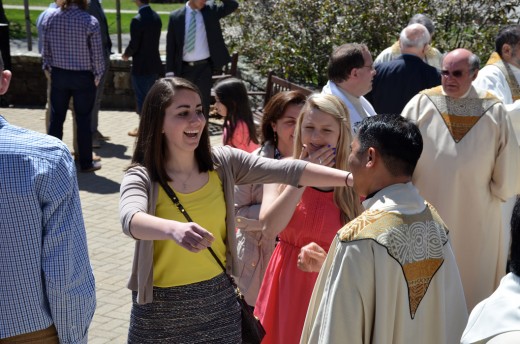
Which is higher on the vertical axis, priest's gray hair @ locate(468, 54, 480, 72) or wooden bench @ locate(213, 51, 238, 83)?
priest's gray hair @ locate(468, 54, 480, 72)

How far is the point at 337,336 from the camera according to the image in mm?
2920

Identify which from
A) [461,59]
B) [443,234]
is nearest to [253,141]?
[461,59]

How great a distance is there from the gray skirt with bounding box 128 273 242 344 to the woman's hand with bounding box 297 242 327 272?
1.32ft

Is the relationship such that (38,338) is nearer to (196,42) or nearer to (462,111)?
(462,111)

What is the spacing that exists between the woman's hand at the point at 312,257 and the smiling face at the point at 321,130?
0.59m

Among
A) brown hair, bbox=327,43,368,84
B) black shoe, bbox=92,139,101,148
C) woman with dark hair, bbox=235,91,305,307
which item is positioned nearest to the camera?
woman with dark hair, bbox=235,91,305,307

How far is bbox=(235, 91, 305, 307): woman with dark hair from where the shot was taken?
4859mm

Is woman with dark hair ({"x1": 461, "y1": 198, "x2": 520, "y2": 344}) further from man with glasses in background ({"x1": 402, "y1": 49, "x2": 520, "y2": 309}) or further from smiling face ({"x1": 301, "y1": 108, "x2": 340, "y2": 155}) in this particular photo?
man with glasses in background ({"x1": 402, "y1": 49, "x2": 520, "y2": 309})

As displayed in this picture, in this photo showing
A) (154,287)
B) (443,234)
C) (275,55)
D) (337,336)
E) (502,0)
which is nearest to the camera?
(337,336)

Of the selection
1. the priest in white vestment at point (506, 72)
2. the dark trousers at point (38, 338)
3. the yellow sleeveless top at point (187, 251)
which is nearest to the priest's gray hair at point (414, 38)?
the priest in white vestment at point (506, 72)

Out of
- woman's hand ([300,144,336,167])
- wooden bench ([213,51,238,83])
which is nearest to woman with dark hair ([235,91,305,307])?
woman's hand ([300,144,336,167])

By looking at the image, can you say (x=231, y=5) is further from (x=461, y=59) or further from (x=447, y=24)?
(x=461, y=59)

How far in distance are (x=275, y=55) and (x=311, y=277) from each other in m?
7.44

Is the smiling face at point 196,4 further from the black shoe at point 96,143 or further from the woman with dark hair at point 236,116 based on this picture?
the woman with dark hair at point 236,116
